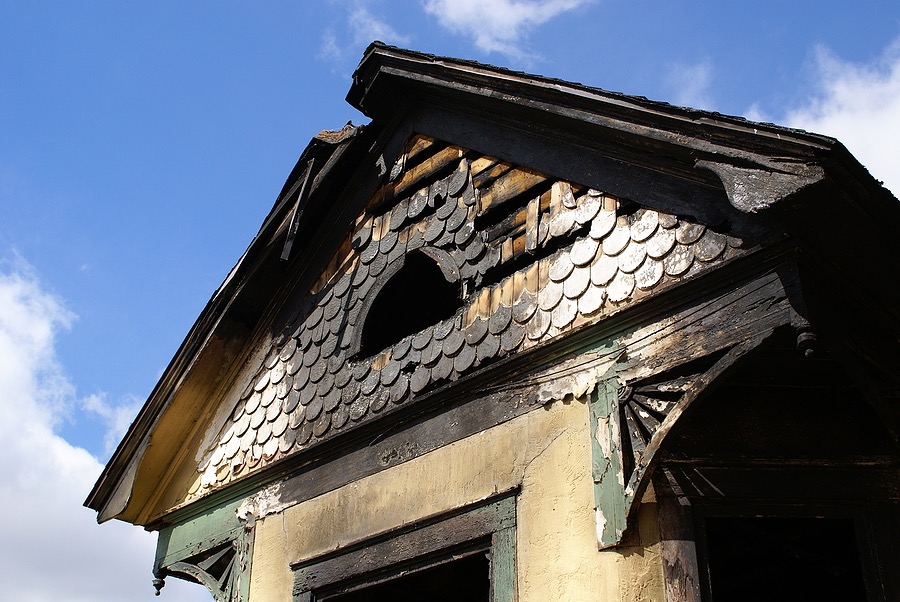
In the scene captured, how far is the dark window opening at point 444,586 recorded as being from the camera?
23.1ft

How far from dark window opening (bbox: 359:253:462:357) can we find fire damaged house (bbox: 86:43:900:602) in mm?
25

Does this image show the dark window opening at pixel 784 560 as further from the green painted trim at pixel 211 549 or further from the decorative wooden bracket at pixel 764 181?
the green painted trim at pixel 211 549

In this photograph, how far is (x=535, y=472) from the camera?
5.46 m

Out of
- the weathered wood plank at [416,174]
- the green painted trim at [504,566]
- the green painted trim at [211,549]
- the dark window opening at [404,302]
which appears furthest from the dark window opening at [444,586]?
the weathered wood plank at [416,174]

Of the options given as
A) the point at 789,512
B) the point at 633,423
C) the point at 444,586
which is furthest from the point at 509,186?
the point at 444,586

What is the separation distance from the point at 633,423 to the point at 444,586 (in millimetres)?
2956

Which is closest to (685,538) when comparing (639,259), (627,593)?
(627,593)

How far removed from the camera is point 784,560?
7180mm

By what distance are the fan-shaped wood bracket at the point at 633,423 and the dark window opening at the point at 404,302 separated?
2.17 m

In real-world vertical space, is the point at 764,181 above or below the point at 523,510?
above

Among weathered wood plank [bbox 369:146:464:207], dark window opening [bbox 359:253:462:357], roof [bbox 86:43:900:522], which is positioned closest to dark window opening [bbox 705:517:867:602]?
roof [bbox 86:43:900:522]

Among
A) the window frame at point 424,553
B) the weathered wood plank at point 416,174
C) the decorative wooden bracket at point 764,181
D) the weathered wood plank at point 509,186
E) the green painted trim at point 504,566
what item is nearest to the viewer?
the decorative wooden bracket at point 764,181

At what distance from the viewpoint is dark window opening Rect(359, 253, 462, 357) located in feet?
24.1

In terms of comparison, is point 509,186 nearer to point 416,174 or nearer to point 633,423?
point 416,174
